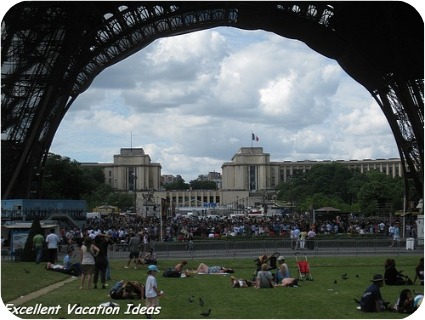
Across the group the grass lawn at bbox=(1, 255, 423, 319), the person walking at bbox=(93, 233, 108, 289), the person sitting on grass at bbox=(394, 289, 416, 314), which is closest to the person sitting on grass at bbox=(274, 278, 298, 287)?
the grass lawn at bbox=(1, 255, 423, 319)

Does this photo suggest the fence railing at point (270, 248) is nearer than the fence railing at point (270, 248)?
Yes

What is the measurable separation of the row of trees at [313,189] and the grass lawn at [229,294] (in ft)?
182

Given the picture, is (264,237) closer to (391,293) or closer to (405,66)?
(405,66)

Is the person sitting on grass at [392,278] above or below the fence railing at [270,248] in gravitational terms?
below

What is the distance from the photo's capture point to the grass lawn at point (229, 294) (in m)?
19.0

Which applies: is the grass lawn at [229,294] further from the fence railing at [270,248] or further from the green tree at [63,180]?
the green tree at [63,180]

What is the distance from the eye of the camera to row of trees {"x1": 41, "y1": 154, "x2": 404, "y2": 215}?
103m

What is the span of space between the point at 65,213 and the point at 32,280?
1345 inches

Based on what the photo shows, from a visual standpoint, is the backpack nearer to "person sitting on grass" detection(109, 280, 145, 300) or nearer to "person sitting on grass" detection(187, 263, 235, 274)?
"person sitting on grass" detection(187, 263, 235, 274)

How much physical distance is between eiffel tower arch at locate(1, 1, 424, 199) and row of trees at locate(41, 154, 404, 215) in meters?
20.9

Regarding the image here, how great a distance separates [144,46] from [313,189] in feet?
329

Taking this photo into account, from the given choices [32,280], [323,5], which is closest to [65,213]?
[323,5]

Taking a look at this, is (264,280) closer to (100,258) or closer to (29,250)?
(100,258)

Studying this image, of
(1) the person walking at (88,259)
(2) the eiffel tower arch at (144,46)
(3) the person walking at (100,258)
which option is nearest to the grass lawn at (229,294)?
(1) the person walking at (88,259)
